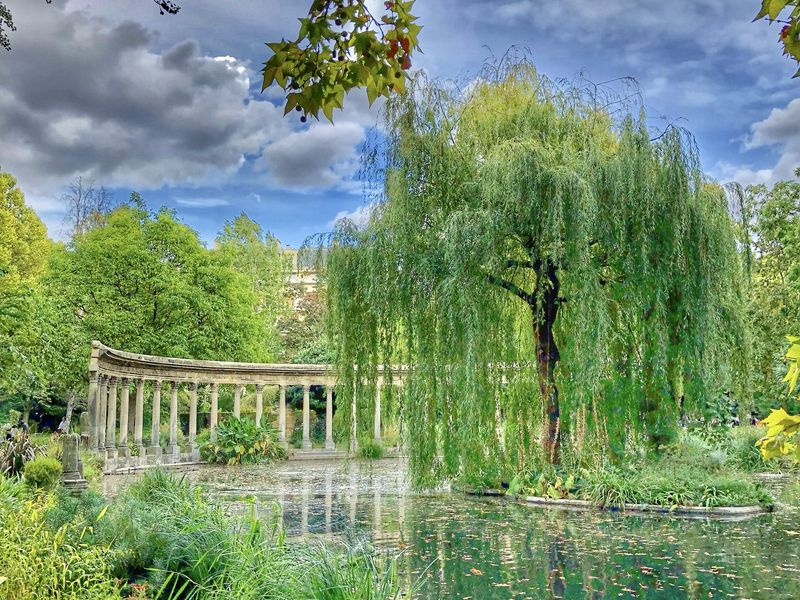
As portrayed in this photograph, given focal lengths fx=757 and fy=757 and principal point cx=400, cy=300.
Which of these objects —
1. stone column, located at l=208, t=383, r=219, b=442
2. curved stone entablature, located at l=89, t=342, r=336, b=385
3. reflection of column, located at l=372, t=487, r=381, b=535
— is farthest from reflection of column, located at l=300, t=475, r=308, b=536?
stone column, located at l=208, t=383, r=219, b=442

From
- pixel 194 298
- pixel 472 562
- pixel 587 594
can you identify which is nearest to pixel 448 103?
pixel 472 562

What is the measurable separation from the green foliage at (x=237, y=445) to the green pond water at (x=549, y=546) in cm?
1286

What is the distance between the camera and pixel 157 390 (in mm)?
29312

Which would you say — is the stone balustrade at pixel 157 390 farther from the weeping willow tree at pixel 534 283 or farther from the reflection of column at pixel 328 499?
the weeping willow tree at pixel 534 283

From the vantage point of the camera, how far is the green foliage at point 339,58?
292 centimetres

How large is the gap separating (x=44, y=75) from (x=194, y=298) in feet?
51.8

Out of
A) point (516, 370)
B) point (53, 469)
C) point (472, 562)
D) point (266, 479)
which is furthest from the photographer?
point (266, 479)

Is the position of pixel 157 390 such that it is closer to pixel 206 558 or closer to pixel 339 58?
pixel 206 558

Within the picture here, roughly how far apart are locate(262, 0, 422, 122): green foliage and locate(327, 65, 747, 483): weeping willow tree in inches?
397

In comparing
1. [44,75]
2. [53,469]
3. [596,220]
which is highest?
[44,75]

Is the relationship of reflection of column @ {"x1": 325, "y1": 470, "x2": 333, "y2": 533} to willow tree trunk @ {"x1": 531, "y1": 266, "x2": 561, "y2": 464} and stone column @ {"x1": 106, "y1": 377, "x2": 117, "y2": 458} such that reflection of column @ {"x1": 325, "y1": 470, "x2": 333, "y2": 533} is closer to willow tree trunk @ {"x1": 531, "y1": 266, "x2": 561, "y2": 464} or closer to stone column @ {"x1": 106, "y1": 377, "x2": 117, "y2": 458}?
→ willow tree trunk @ {"x1": 531, "y1": 266, "x2": 561, "y2": 464}

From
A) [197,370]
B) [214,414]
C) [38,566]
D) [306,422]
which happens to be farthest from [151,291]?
[38,566]

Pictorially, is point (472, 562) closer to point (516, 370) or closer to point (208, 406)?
point (516, 370)

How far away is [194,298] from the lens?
32.6 m
